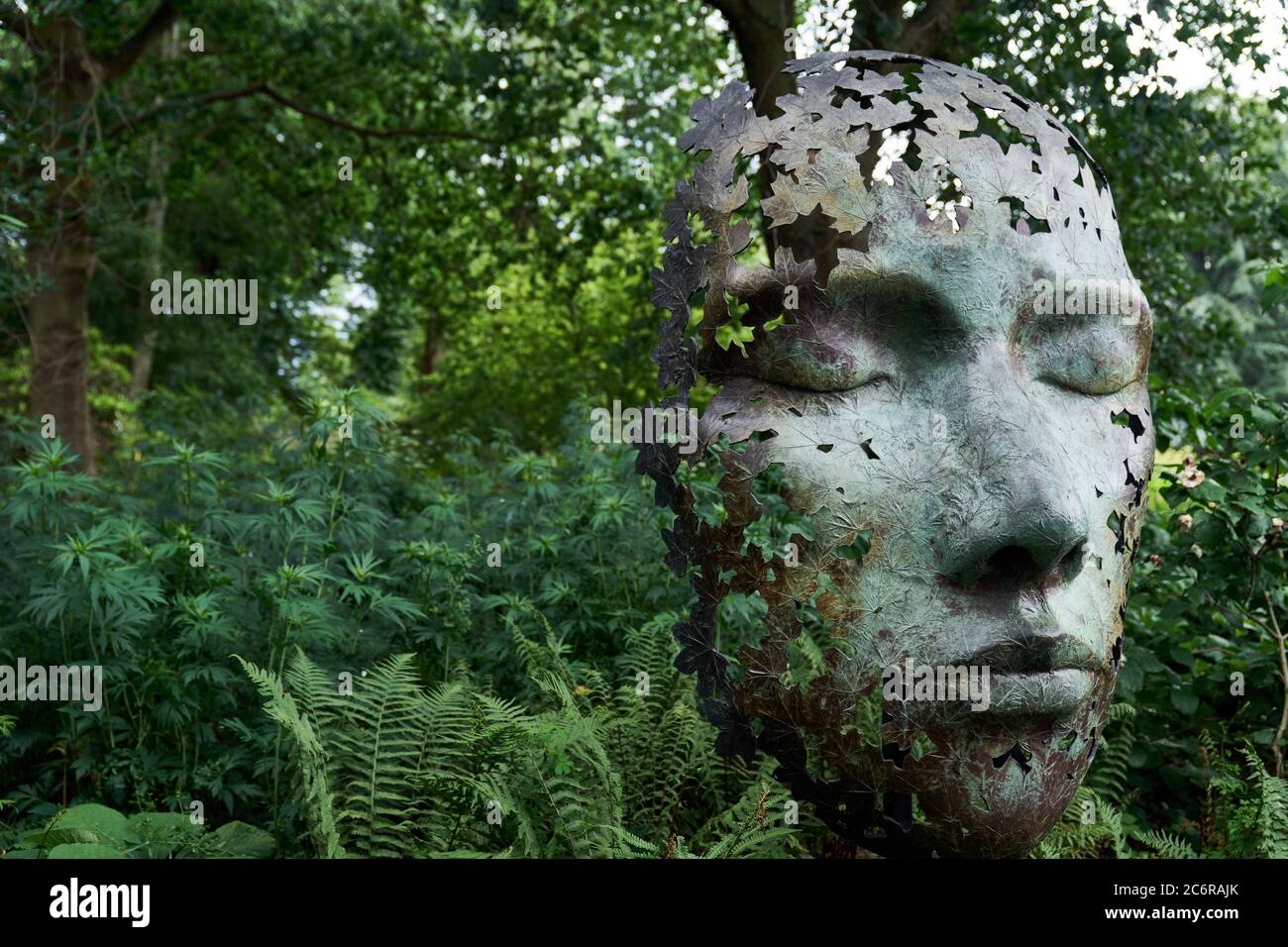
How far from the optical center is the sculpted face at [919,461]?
3904 millimetres

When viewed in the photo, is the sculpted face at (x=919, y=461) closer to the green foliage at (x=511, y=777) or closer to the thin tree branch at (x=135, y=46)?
the green foliage at (x=511, y=777)

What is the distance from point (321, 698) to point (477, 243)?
33.5ft

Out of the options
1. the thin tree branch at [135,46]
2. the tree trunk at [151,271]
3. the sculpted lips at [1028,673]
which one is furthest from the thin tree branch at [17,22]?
the sculpted lips at [1028,673]

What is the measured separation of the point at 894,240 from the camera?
409 cm

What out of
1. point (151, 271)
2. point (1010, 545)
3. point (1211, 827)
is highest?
point (151, 271)

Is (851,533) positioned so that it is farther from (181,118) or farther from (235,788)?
(181,118)

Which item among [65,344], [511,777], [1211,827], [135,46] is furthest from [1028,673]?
[135,46]

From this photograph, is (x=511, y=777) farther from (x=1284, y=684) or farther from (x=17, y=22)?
(x=17, y=22)

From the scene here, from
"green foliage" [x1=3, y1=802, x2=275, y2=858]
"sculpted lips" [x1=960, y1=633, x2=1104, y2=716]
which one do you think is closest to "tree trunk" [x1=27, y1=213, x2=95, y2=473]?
"green foliage" [x1=3, y1=802, x2=275, y2=858]

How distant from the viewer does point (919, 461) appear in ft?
13.1

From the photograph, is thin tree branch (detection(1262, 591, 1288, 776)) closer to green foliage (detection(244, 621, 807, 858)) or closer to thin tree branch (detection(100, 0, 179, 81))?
green foliage (detection(244, 621, 807, 858))

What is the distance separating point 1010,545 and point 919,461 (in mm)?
390

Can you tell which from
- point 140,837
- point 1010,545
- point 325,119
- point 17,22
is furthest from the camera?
point 325,119

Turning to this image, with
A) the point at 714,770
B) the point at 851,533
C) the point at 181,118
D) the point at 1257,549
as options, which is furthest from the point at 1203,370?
the point at 181,118
